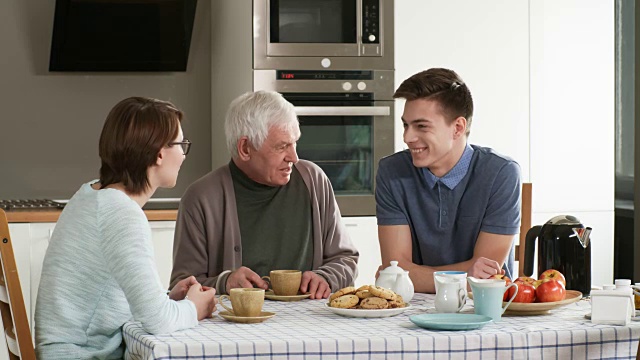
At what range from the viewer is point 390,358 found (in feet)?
6.31

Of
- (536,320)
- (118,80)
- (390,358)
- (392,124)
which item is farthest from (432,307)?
(118,80)

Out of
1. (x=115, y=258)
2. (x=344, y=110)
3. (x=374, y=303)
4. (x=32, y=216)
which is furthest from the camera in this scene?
(x=344, y=110)

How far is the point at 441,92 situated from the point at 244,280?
2.68 feet

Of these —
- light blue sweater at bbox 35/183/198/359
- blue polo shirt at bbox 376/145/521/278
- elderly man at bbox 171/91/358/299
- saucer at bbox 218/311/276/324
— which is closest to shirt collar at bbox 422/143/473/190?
blue polo shirt at bbox 376/145/521/278

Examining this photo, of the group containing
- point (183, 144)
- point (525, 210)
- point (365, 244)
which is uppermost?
point (183, 144)

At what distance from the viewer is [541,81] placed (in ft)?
13.9

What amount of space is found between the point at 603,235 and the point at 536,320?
2.29 metres

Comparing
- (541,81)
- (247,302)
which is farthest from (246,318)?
(541,81)

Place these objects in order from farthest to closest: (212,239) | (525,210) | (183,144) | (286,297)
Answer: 1. (525,210)
2. (212,239)
3. (286,297)
4. (183,144)

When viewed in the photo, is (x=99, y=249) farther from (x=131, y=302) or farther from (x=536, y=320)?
(x=536, y=320)

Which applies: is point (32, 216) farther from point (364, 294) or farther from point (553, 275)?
point (553, 275)

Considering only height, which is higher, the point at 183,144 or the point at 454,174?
the point at 183,144

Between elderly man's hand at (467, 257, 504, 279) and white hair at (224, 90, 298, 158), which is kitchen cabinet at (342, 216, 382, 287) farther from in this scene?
elderly man's hand at (467, 257, 504, 279)

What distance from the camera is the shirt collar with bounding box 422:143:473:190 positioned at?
9.32 feet
